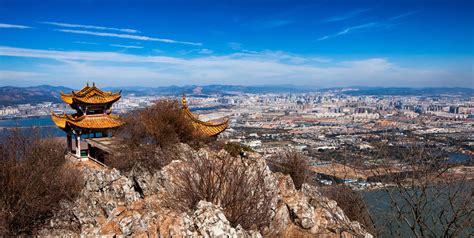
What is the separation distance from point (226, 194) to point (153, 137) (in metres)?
4.52

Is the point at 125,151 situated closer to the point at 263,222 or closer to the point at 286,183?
the point at 286,183

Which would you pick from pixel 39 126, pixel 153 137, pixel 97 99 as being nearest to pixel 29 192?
pixel 153 137

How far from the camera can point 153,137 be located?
987 centimetres

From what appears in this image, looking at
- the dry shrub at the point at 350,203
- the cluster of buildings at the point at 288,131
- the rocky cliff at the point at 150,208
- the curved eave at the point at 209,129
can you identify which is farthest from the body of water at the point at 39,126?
the dry shrub at the point at 350,203

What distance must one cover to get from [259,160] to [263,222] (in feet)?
9.18

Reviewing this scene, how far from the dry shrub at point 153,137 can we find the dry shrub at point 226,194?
2169 mm

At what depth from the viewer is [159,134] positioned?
381 inches

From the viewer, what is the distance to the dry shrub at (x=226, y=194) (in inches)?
228

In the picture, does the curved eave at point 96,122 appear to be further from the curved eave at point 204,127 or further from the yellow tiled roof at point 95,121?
the curved eave at point 204,127

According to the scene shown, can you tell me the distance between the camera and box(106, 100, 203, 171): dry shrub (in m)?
9.05

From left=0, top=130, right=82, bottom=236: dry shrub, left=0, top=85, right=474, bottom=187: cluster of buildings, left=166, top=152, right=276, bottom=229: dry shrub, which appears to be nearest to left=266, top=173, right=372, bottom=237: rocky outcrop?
left=166, top=152, right=276, bottom=229: dry shrub

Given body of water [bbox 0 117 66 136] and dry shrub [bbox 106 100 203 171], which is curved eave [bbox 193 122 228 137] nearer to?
dry shrub [bbox 106 100 203 171]

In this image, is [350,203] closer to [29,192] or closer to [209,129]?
[209,129]

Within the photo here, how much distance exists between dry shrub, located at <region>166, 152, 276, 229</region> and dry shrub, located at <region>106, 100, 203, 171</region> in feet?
7.12
